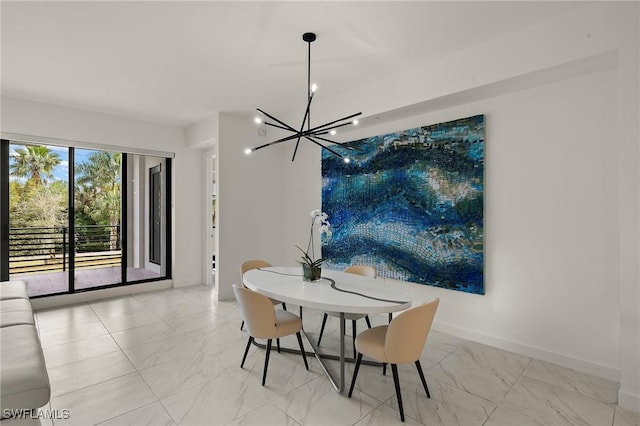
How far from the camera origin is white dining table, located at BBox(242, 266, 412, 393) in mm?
2244

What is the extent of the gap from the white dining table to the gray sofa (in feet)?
4.55

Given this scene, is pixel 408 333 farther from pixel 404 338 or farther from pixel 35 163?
pixel 35 163

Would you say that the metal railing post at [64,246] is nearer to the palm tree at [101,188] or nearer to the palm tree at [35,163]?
the palm tree at [101,188]

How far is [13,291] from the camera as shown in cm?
322

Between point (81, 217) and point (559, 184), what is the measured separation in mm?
5929

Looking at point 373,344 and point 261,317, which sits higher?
point 261,317

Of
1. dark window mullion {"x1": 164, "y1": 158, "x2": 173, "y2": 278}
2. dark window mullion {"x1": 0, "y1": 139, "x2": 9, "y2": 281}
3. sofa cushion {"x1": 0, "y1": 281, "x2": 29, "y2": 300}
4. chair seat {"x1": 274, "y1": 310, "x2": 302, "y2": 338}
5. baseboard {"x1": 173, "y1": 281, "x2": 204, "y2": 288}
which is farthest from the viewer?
dark window mullion {"x1": 164, "y1": 158, "x2": 173, "y2": 278}

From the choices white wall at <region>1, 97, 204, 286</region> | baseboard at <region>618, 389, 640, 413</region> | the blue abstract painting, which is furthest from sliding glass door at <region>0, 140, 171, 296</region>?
baseboard at <region>618, 389, 640, 413</region>

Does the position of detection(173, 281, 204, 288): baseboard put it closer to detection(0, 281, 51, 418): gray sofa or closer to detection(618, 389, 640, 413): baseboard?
detection(0, 281, 51, 418): gray sofa

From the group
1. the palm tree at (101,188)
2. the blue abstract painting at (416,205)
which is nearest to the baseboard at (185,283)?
the palm tree at (101,188)

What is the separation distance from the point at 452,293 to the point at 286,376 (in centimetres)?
197

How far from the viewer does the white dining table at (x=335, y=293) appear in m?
2.24

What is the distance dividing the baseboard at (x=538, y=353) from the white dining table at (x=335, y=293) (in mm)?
1242

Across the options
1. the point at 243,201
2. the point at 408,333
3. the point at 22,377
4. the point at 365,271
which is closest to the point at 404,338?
the point at 408,333
